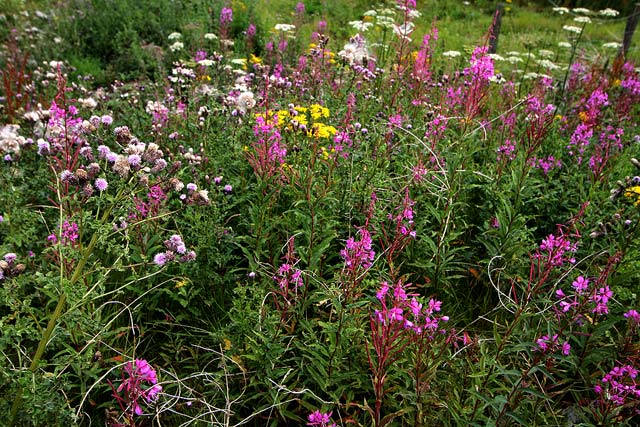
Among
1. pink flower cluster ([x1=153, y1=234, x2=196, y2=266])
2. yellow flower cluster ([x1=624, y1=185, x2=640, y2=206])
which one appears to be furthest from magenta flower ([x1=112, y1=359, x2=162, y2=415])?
yellow flower cluster ([x1=624, y1=185, x2=640, y2=206])

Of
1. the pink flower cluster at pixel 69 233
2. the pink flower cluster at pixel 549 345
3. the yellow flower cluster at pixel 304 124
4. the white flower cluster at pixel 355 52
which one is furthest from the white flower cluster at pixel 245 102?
the pink flower cluster at pixel 549 345

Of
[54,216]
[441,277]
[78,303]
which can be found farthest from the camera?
[54,216]

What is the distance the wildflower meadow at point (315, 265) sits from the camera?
1965 mm

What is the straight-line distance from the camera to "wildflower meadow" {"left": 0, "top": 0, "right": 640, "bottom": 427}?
6.45 feet

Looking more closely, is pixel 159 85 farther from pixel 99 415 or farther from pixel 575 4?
pixel 575 4

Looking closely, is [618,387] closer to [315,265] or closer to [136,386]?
[315,265]

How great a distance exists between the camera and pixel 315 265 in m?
2.52

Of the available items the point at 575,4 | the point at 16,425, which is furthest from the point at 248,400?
the point at 575,4

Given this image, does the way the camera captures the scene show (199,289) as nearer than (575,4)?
Yes

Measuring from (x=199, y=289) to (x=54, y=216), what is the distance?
1.40 metres

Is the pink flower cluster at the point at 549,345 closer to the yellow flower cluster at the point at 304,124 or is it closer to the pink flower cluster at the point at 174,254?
the pink flower cluster at the point at 174,254

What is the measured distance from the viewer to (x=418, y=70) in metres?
4.32

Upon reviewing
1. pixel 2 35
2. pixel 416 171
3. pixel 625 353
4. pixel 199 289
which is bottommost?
pixel 2 35

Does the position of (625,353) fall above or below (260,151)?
below
